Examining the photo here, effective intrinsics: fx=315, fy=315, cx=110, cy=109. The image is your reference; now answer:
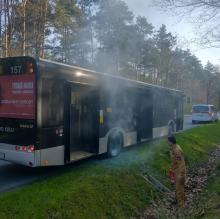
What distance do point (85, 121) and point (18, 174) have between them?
7.68 feet

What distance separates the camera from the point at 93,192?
252 inches

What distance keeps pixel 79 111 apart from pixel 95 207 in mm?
3352

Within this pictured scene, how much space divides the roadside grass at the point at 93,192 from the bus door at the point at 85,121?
503 mm

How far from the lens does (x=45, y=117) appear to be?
708 cm

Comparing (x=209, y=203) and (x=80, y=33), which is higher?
(x=80, y=33)

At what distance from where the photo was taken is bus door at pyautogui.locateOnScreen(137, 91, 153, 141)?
11.8 metres

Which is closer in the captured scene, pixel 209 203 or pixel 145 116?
pixel 209 203

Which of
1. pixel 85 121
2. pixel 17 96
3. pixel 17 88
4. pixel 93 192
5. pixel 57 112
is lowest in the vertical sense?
pixel 93 192

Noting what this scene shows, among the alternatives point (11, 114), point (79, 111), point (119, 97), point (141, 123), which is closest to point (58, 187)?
point (11, 114)

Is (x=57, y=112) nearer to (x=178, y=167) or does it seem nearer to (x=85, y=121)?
(x=85, y=121)

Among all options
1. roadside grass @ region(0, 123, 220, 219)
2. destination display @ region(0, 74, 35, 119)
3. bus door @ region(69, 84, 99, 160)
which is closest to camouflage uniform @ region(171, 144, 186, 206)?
roadside grass @ region(0, 123, 220, 219)

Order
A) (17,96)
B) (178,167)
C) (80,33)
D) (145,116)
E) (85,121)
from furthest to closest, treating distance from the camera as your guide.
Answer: (80,33) → (145,116) → (85,121) → (17,96) → (178,167)

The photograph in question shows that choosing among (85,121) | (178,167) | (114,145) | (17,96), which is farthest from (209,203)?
(17,96)

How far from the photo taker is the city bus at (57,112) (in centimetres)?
699
